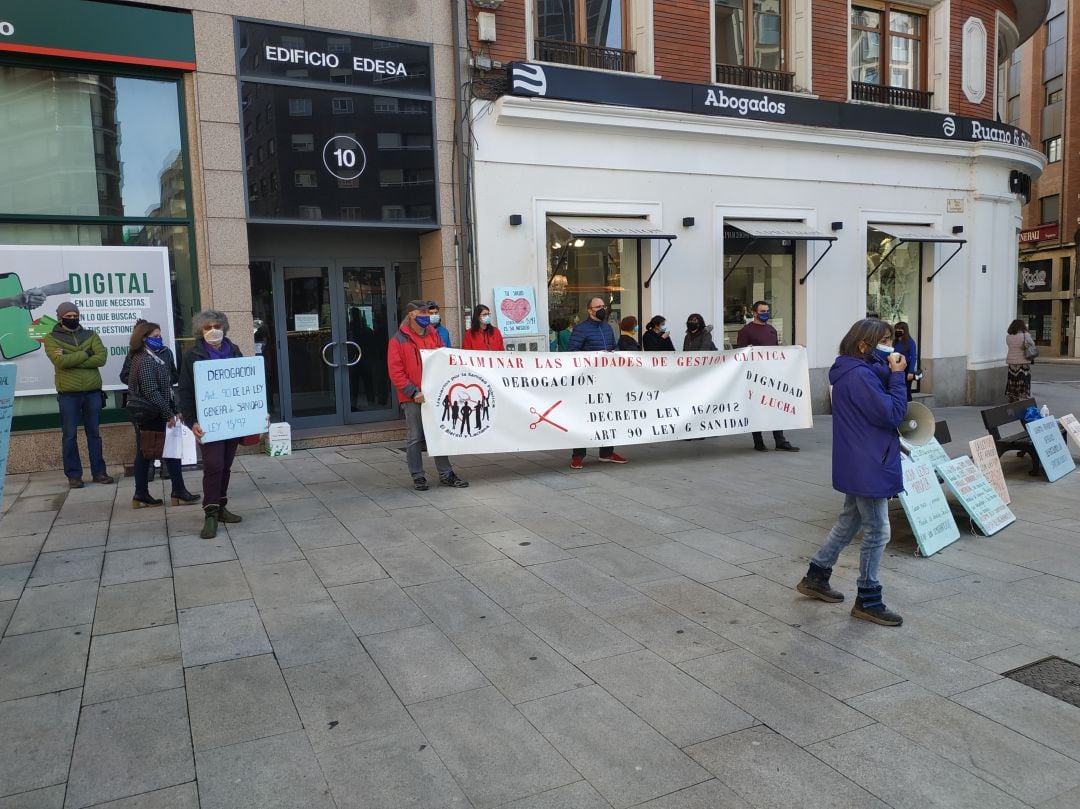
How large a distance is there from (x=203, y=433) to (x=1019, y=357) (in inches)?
574

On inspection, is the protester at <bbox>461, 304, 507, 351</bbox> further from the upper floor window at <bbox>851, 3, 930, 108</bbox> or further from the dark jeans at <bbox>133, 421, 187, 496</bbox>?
the upper floor window at <bbox>851, 3, 930, 108</bbox>

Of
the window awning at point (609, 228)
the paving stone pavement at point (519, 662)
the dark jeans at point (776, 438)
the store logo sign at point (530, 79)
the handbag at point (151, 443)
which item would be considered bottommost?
the paving stone pavement at point (519, 662)

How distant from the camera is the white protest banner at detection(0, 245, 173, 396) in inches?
364

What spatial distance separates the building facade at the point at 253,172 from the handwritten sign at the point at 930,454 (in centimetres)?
680

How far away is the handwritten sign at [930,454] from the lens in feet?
21.3

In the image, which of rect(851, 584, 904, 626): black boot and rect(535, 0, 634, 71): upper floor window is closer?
rect(851, 584, 904, 626): black boot

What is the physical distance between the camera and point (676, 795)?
3.14 metres

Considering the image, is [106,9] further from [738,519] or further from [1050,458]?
[1050,458]

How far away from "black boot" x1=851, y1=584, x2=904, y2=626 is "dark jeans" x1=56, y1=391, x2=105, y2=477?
25.7 feet

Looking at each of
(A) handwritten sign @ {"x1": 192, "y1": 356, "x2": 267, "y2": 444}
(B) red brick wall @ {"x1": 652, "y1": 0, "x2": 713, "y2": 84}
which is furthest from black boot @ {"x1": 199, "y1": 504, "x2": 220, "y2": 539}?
(B) red brick wall @ {"x1": 652, "y1": 0, "x2": 713, "y2": 84}

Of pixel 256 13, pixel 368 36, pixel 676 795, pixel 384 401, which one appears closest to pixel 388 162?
pixel 368 36

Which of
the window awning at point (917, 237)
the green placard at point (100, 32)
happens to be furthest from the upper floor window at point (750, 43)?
the green placard at point (100, 32)

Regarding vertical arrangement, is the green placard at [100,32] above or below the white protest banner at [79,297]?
above

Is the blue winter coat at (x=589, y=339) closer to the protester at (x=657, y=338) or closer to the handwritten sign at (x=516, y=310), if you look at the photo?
the protester at (x=657, y=338)
